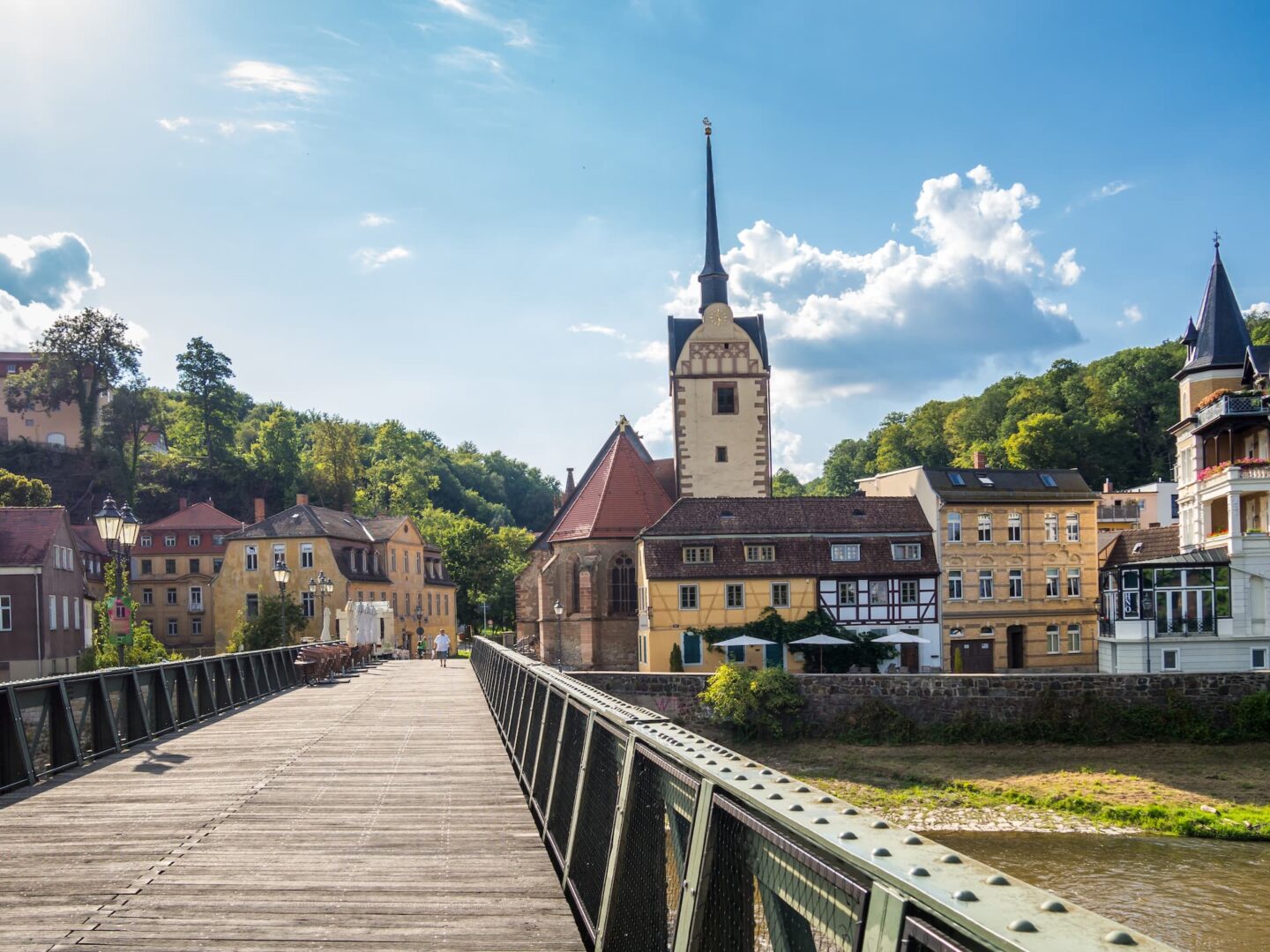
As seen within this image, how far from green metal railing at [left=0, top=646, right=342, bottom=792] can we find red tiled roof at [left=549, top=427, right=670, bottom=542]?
2901 cm

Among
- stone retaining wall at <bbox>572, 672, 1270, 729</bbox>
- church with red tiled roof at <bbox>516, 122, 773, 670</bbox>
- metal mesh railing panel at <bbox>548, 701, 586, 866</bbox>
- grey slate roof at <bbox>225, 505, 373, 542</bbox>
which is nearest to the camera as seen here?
metal mesh railing panel at <bbox>548, 701, 586, 866</bbox>

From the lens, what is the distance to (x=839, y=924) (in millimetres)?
2344

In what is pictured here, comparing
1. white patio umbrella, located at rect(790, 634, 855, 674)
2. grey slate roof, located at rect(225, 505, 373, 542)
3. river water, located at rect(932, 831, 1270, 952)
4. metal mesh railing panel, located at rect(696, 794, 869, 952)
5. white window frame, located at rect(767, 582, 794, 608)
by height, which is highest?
grey slate roof, located at rect(225, 505, 373, 542)

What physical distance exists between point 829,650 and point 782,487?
95713 mm

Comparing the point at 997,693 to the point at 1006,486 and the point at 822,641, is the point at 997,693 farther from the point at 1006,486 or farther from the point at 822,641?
the point at 1006,486

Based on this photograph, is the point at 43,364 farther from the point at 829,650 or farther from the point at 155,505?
the point at 829,650

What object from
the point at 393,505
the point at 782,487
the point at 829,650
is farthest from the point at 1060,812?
the point at 782,487

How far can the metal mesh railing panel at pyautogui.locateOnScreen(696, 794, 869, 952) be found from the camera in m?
2.33

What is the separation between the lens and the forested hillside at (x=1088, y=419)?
266ft

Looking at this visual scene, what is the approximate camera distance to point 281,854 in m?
6.80

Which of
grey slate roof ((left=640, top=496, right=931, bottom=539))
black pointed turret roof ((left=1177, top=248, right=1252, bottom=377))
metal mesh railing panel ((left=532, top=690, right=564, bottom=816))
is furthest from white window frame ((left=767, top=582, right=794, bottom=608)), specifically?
metal mesh railing panel ((left=532, top=690, right=564, bottom=816))

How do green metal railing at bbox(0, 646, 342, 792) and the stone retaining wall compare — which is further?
the stone retaining wall

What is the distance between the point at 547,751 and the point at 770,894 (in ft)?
16.9

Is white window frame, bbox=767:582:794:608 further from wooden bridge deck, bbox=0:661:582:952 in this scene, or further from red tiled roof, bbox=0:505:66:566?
wooden bridge deck, bbox=0:661:582:952
